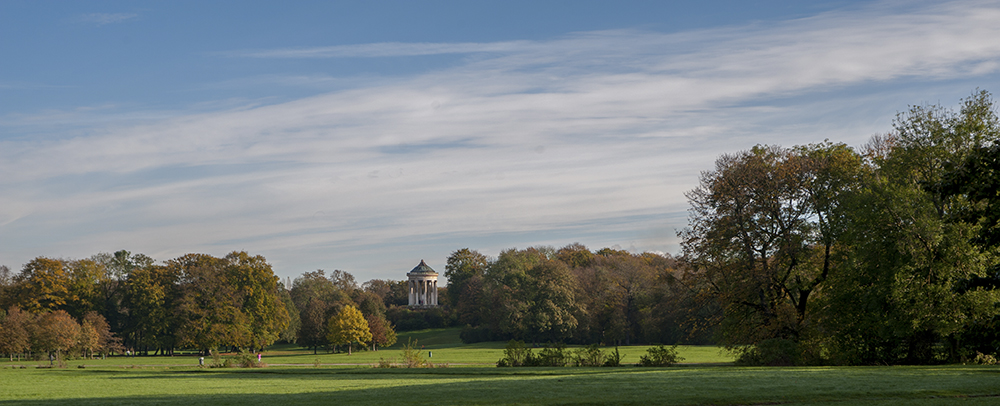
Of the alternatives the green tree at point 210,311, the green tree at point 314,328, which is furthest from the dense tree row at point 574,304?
the green tree at point 210,311

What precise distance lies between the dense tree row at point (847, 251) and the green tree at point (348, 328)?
50.9 m

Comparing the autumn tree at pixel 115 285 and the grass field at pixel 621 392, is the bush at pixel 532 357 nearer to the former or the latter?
the grass field at pixel 621 392

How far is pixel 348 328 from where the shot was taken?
277 feet

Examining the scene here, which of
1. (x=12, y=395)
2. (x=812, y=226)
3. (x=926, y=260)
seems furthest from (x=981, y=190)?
(x=812, y=226)

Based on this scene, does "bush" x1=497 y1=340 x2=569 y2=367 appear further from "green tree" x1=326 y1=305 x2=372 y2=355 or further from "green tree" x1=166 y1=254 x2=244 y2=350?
"green tree" x1=166 y1=254 x2=244 y2=350

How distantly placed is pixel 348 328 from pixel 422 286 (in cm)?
8180

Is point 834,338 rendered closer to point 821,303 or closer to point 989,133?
point 821,303

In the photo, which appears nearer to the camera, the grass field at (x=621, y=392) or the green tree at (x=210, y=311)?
the grass field at (x=621, y=392)

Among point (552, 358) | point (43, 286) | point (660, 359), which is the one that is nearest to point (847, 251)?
point (660, 359)

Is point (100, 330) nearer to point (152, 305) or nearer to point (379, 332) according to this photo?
point (152, 305)

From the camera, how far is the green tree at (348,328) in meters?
83.8

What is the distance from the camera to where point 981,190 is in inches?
425

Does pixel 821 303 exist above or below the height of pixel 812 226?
below

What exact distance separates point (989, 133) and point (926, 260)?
23.6 ft
